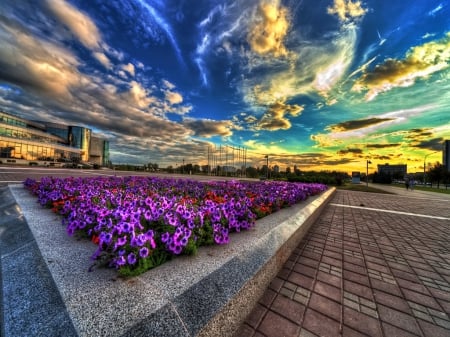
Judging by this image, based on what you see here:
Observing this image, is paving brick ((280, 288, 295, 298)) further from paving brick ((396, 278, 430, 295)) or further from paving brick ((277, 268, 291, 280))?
paving brick ((396, 278, 430, 295))

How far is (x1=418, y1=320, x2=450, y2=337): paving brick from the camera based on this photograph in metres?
1.56

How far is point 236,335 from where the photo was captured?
4.82 ft

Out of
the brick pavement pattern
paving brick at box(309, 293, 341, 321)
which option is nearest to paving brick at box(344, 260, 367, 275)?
the brick pavement pattern

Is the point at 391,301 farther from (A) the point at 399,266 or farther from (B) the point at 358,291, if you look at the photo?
(A) the point at 399,266

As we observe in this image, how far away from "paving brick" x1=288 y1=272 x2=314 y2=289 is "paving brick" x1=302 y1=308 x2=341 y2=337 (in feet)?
1.40

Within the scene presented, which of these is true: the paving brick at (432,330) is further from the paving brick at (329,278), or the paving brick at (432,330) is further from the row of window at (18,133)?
the row of window at (18,133)

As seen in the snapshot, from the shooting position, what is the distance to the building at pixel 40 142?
3195 cm

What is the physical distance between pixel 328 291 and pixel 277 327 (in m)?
0.85

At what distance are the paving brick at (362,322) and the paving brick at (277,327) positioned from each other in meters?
0.47

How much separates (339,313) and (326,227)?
3.15 meters

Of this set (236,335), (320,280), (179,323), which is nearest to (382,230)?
(320,280)

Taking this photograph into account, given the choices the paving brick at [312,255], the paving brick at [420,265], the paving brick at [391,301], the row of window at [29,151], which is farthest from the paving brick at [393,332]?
the row of window at [29,151]

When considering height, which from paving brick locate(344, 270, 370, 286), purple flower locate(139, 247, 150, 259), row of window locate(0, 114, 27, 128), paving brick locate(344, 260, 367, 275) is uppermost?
row of window locate(0, 114, 27, 128)

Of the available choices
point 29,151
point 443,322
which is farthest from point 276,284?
point 29,151
